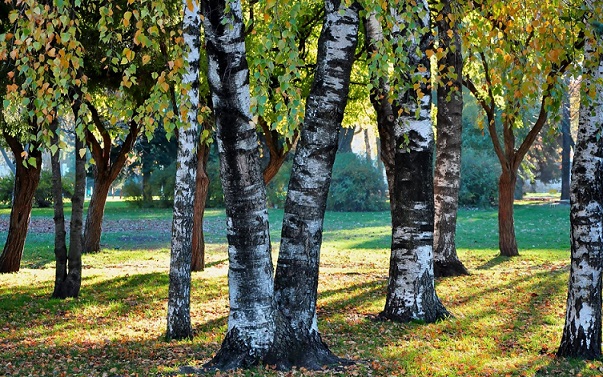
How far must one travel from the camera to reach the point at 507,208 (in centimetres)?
1917

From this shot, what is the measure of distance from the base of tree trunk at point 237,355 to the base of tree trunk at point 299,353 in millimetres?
133

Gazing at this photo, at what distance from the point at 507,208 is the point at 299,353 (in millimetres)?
13193

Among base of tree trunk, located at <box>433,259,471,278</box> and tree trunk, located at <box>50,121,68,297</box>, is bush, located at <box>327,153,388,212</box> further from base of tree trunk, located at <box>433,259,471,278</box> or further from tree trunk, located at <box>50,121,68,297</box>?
tree trunk, located at <box>50,121,68,297</box>

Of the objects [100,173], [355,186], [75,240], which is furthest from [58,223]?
[355,186]

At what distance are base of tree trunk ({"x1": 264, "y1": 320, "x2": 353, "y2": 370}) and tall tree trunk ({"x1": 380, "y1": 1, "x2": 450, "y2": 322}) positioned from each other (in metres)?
2.95

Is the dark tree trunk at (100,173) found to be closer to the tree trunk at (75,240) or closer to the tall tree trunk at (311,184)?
the tree trunk at (75,240)

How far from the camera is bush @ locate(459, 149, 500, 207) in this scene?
135 feet

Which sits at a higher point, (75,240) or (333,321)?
(75,240)

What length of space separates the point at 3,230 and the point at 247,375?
80.8 feet

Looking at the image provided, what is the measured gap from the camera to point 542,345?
9.12 metres

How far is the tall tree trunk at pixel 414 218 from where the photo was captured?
32.9 ft


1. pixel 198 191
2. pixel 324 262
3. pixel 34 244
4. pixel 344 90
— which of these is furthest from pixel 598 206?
pixel 34 244

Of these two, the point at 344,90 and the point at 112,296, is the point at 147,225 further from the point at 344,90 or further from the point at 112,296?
the point at 344,90

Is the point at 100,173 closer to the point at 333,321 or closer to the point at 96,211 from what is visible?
the point at 96,211
